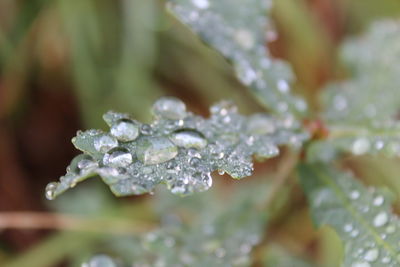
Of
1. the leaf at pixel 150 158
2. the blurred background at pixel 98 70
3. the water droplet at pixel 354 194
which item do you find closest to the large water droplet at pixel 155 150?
the leaf at pixel 150 158

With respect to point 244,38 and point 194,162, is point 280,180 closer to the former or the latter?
point 244,38

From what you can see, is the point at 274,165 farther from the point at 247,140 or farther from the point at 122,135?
the point at 122,135

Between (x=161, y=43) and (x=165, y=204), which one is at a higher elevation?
(x=161, y=43)

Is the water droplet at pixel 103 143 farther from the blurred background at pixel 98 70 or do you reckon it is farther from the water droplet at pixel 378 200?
the blurred background at pixel 98 70

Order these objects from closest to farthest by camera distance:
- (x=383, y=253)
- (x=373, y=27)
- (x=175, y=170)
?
(x=175, y=170)
(x=383, y=253)
(x=373, y=27)

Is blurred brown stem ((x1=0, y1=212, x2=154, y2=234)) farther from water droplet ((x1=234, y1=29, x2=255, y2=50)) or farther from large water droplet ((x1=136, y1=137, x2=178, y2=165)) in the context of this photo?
large water droplet ((x1=136, y1=137, x2=178, y2=165))

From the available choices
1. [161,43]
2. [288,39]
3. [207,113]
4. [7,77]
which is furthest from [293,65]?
[7,77]

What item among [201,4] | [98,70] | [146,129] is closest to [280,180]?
[201,4]
